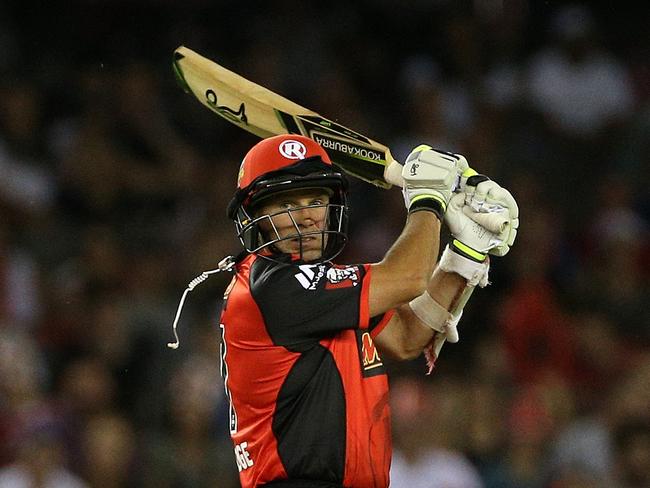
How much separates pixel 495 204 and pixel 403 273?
1.46 feet

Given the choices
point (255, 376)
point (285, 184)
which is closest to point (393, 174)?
point (285, 184)

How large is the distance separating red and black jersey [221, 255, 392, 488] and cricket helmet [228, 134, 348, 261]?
10 centimetres

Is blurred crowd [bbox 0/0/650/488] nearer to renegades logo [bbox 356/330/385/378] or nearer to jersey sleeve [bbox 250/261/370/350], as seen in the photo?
renegades logo [bbox 356/330/385/378]

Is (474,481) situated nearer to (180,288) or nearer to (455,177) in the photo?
(180,288)

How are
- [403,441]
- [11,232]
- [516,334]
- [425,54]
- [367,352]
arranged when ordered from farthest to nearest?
[425,54]
[11,232]
[516,334]
[403,441]
[367,352]

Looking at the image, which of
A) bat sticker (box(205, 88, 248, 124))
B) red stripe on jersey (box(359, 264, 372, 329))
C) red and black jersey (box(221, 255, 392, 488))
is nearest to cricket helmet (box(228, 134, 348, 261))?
red and black jersey (box(221, 255, 392, 488))

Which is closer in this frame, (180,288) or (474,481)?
(474,481)

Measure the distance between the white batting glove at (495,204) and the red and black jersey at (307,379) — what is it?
460 mm

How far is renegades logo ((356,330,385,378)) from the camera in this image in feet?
11.1

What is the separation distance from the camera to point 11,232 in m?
7.32

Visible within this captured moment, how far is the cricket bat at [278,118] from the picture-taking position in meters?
3.89

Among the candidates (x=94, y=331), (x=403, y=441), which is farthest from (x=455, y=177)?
(x=94, y=331)

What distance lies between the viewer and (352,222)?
7.33 meters

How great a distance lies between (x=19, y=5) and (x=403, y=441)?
4.49 meters
